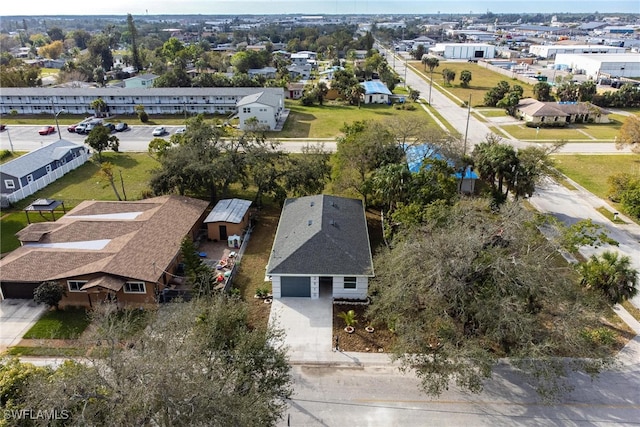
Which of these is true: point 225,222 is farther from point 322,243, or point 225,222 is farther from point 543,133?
point 543,133

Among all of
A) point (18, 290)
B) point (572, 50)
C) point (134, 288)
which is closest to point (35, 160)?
point (18, 290)

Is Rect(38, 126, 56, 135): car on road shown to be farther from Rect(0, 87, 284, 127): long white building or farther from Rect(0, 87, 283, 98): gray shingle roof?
Rect(0, 87, 283, 98): gray shingle roof

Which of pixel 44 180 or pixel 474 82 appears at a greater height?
pixel 474 82

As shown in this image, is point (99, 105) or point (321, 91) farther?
point (321, 91)

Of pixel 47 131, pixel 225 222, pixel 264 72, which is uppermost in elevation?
pixel 264 72

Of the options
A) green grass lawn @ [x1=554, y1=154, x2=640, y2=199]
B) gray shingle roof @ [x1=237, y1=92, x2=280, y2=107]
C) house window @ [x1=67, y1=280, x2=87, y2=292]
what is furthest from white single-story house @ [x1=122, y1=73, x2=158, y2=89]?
green grass lawn @ [x1=554, y1=154, x2=640, y2=199]

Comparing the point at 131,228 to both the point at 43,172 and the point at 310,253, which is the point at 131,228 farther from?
the point at 43,172
